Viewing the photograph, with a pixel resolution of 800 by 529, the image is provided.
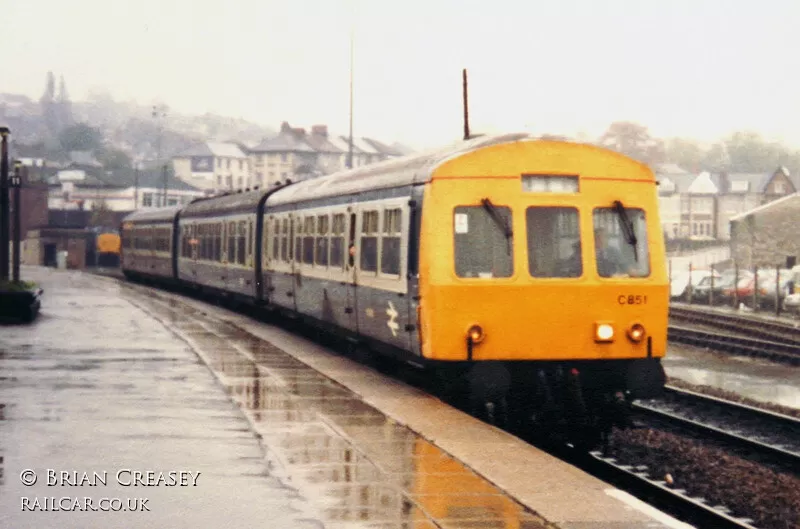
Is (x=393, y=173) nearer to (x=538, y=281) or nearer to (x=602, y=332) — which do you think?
(x=538, y=281)

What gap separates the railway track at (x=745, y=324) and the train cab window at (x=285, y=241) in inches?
486

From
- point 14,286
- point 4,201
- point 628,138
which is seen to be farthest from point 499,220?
point 628,138

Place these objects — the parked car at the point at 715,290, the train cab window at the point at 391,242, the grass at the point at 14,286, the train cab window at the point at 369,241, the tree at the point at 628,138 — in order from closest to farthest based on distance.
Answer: the train cab window at the point at 391,242 → the train cab window at the point at 369,241 → the grass at the point at 14,286 → the parked car at the point at 715,290 → the tree at the point at 628,138

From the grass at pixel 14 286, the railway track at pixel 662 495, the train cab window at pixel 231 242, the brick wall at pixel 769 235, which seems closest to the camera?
the railway track at pixel 662 495

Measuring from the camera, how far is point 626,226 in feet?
45.5

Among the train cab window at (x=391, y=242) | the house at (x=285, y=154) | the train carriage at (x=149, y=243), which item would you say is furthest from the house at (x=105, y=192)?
the train cab window at (x=391, y=242)

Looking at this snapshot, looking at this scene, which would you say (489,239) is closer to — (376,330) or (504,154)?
(504,154)

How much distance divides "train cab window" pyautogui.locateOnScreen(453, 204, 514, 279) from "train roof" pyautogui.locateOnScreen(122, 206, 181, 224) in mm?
29678

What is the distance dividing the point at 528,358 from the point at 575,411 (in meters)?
0.74

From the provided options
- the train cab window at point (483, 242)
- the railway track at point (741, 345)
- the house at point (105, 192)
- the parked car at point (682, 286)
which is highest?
the house at point (105, 192)

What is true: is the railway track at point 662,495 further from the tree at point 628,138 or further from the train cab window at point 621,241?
the tree at point 628,138

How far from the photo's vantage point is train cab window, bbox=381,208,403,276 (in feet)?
49.5

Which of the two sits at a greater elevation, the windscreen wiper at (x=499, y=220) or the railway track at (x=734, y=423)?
the windscreen wiper at (x=499, y=220)

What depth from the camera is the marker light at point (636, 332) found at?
44.8ft
